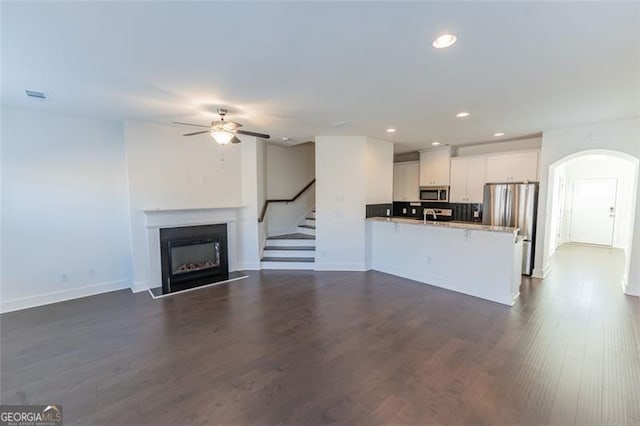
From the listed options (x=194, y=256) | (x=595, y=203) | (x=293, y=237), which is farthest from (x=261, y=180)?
(x=595, y=203)

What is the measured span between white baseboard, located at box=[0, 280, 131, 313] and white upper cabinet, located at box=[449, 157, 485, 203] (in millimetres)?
7054

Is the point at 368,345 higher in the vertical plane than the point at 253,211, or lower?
lower

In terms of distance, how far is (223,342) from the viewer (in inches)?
114

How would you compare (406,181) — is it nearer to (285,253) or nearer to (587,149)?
(587,149)

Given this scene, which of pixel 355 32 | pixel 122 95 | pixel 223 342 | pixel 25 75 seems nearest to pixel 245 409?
pixel 223 342

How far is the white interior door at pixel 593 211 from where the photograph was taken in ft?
25.2

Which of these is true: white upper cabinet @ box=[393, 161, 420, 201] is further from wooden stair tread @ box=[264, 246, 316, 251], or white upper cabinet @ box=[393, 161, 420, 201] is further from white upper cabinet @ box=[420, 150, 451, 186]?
wooden stair tread @ box=[264, 246, 316, 251]

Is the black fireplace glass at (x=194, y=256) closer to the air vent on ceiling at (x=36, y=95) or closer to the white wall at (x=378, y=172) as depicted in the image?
the air vent on ceiling at (x=36, y=95)

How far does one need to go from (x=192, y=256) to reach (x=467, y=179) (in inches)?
243

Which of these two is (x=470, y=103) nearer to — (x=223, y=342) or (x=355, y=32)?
(x=355, y=32)

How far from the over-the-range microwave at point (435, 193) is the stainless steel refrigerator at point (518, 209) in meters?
1.08

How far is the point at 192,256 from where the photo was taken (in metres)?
5.01

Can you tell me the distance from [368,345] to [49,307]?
14.7 ft

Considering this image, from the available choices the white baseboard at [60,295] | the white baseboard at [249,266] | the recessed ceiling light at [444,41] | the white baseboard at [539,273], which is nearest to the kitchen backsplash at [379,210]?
the white baseboard at [249,266]
